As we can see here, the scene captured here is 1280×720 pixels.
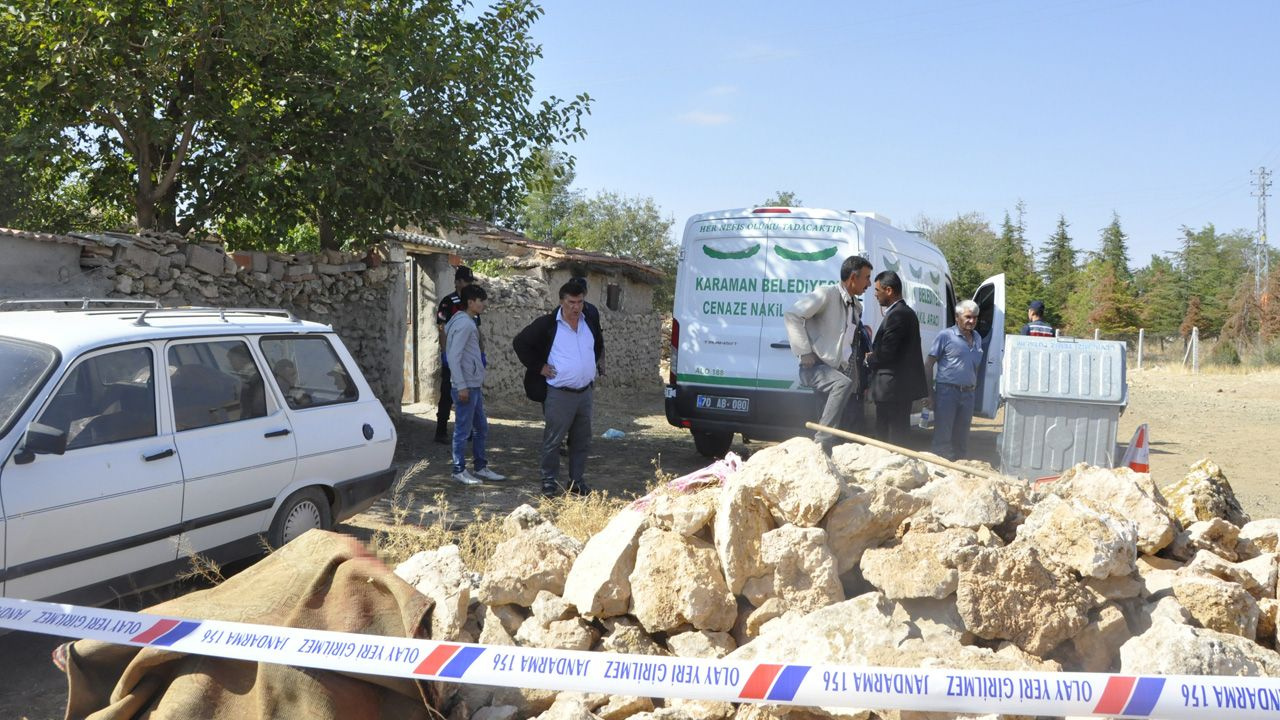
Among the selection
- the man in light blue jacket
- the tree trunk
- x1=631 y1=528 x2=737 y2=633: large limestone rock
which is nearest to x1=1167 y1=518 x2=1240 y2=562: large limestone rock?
x1=631 y1=528 x2=737 y2=633: large limestone rock

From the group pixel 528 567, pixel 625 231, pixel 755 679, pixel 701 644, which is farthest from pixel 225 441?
pixel 625 231

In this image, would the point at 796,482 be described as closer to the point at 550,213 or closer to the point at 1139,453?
the point at 1139,453

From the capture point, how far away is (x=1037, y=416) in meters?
6.70

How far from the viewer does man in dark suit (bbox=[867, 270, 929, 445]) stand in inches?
281

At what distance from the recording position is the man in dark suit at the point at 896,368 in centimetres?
713

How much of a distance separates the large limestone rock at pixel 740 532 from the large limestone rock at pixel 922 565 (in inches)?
17.0

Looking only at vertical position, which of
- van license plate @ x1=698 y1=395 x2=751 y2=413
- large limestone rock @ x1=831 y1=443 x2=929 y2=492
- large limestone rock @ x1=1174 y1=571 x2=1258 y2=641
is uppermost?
large limestone rock @ x1=831 y1=443 x2=929 y2=492

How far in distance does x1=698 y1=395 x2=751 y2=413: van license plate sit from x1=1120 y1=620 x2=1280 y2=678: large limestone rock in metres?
5.44

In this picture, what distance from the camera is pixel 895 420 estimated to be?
24.1 ft

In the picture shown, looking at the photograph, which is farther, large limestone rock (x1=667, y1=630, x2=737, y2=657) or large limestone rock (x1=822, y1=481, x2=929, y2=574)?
large limestone rock (x1=822, y1=481, x2=929, y2=574)

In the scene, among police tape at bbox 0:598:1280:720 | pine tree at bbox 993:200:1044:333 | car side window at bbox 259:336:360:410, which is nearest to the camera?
police tape at bbox 0:598:1280:720

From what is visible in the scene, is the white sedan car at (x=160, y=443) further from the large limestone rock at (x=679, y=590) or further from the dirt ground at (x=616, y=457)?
the large limestone rock at (x=679, y=590)

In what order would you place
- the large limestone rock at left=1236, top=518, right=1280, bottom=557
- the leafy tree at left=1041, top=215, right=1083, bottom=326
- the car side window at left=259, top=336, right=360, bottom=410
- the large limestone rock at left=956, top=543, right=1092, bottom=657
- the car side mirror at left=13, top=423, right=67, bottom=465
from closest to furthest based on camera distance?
the large limestone rock at left=956, top=543, right=1092, bottom=657, the car side mirror at left=13, top=423, right=67, bottom=465, the large limestone rock at left=1236, top=518, right=1280, bottom=557, the car side window at left=259, top=336, right=360, bottom=410, the leafy tree at left=1041, top=215, right=1083, bottom=326

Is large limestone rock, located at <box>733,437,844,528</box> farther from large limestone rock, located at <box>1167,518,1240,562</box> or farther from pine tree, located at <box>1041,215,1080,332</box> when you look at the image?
pine tree, located at <box>1041,215,1080,332</box>
